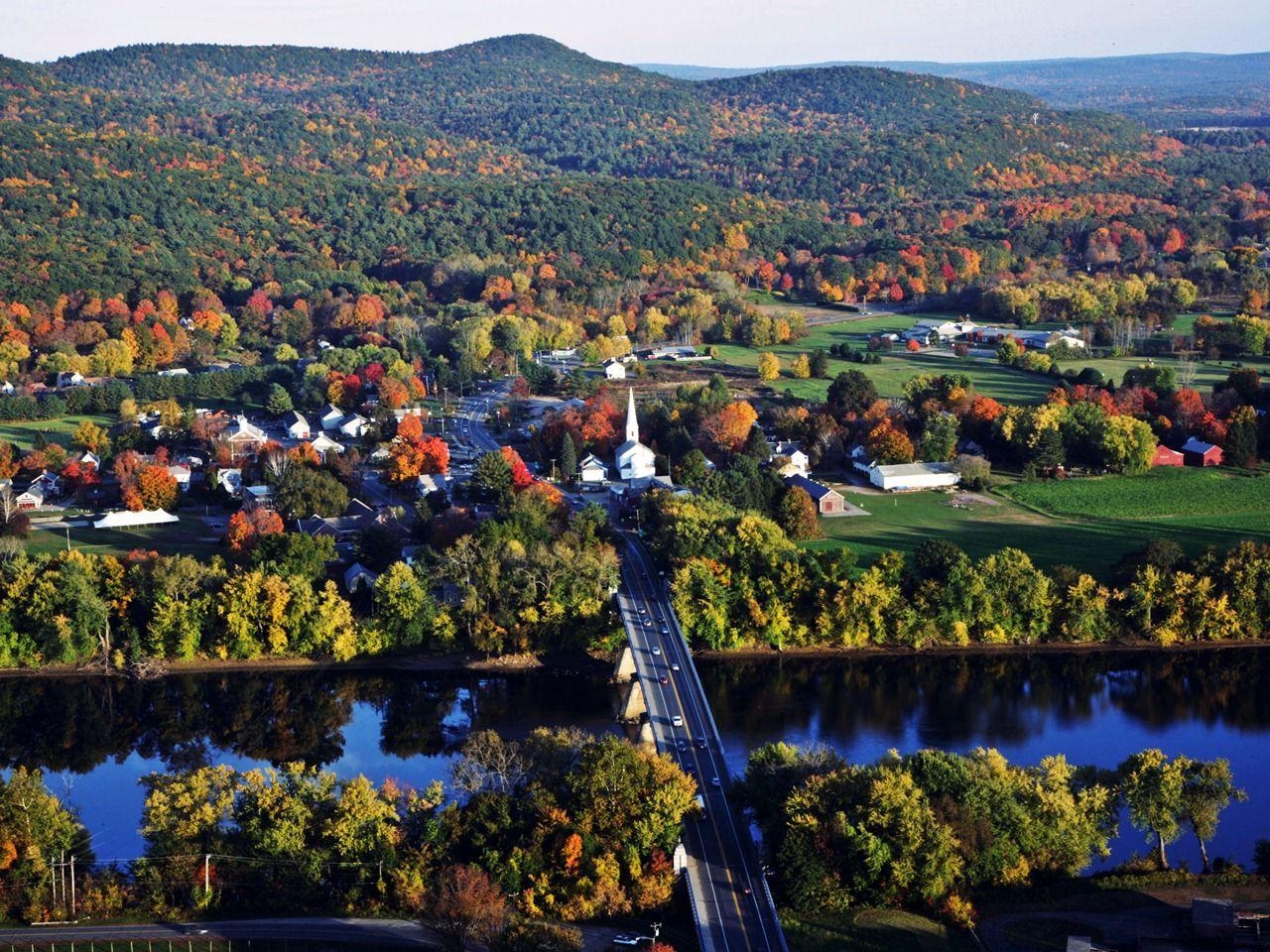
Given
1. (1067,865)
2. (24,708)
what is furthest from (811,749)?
(24,708)

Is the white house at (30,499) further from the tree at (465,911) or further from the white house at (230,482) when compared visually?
the tree at (465,911)

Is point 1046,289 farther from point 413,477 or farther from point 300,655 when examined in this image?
point 300,655

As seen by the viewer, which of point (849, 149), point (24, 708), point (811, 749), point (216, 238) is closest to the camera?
point (811, 749)

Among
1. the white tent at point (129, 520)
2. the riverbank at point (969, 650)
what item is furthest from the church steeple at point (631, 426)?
the riverbank at point (969, 650)

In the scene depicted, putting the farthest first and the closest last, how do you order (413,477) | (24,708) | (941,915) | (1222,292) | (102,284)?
(1222,292)
(102,284)
(413,477)
(24,708)
(941,915)

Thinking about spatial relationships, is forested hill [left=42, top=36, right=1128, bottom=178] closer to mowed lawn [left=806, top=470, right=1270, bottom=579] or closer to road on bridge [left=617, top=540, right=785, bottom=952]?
mowed lawn [left=806, top=470, right=1270, bottom=579]

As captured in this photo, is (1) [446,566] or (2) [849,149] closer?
(1) [446,566]

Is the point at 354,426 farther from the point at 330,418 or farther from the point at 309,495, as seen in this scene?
the point at 309,495
